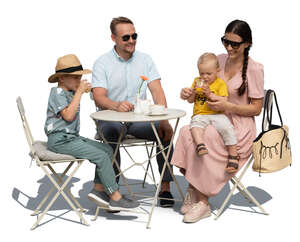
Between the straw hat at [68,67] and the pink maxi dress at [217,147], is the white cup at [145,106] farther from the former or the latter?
the straw hat at [68,67]

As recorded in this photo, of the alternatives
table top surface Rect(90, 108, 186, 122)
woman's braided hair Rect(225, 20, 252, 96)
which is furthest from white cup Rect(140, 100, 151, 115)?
woman's braided hair Rect(225, 20, 252, 96)

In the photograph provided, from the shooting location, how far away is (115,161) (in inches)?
267

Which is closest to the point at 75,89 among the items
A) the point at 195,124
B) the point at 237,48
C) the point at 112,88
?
the point at 112,88

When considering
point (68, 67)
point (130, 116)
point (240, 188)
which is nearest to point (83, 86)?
point (68, 67)

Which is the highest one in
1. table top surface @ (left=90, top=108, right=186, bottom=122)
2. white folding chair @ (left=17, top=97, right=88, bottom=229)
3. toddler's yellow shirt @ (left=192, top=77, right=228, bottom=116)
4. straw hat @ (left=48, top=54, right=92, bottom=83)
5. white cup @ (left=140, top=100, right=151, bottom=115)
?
straw hat @ (left=48, top=54, right=92, bottom=83)

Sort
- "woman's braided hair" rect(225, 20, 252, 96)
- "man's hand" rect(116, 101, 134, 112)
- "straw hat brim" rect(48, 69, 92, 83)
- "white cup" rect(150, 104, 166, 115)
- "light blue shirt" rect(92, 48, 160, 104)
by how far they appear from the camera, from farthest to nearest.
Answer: "light blue shirt" rect(92, 48, 160, 104)
"man's hand" rect(116, 101, 134, 112)
"woman's braided hair" rect(225, 20, 252, 96)
"white cup" rect(150, 104, 166, 115)
"straw hat brim" rect(48, 69, 92, 83)

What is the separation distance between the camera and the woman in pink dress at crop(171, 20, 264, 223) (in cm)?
638

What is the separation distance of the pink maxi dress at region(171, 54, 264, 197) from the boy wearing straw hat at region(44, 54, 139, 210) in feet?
2.19

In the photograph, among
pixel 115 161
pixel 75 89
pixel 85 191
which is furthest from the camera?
pixel 85 191

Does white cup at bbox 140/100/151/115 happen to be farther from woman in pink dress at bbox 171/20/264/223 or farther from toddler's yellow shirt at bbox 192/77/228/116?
toddler's yellow shirt at bbox 192/77/228/116

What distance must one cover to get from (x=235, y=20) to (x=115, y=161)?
1.90m

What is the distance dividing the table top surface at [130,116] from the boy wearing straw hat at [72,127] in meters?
0.27

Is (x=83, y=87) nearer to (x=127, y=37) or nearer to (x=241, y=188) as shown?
(x=127, y=37)

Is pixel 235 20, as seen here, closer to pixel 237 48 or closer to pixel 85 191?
pixel 237 48
